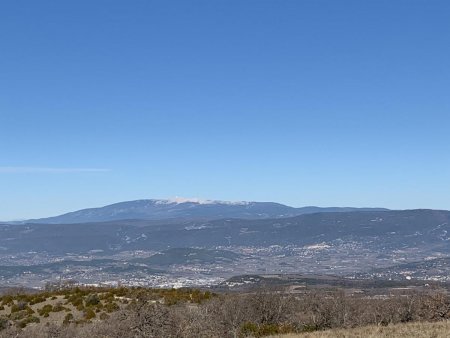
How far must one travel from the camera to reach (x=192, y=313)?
30312 mm

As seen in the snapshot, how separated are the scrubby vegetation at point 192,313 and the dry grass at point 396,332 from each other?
6.59 feet

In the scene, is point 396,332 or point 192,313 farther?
point 192,313

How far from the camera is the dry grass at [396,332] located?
2364cm

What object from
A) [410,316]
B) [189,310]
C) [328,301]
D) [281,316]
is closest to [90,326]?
[189,310]

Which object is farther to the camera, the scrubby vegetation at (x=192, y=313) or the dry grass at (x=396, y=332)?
the scrubby vegetation at (x=192, y=313)

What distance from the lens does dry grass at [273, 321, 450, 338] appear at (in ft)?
77.6

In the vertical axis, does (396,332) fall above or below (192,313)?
below

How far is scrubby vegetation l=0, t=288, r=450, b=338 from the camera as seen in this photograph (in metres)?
27.3

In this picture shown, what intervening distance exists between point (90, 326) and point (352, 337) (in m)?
13.1

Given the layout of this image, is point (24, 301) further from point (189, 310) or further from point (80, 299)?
point (189, 310)

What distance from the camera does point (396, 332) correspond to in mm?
24938

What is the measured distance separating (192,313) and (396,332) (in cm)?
1074

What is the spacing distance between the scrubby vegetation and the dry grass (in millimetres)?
2008

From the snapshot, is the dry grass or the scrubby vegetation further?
the scrubby vegetation
